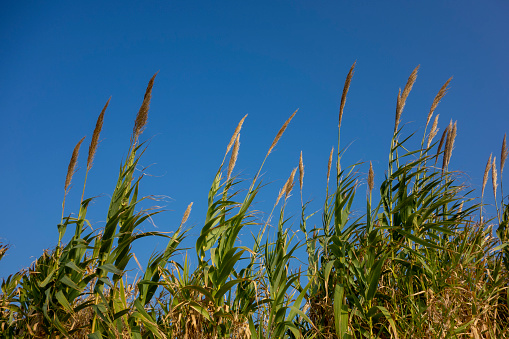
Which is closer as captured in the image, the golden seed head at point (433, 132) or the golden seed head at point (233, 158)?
the golden seed head at point (233, 158)

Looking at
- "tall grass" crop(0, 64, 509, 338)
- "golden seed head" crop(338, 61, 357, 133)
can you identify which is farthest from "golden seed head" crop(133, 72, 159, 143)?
"golden seed head" crop(338, 61, 357, 133)

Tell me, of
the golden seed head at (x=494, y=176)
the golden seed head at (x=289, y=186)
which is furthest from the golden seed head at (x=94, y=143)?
the golden seed head at (x=494, y=176)

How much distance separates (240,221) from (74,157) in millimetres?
1136

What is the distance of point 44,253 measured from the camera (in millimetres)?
2809

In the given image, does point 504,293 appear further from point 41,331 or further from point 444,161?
point 41,331

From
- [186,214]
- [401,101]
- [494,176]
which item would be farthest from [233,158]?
[494,176]

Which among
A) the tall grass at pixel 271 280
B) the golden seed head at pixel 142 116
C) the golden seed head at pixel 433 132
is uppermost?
the golden seed head at pixel 433 132

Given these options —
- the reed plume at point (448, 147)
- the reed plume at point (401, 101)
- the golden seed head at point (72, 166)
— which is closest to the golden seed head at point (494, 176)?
the reed plume at point (448, 147)

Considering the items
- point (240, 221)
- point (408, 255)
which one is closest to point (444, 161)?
point (408, 255)

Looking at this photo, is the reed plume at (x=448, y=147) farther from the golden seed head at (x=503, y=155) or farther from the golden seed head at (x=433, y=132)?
the golden seed head at (x=503, y=155)

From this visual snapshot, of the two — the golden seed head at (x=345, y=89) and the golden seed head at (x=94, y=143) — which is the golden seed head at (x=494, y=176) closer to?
the golden seed head at (x=345, y=89)

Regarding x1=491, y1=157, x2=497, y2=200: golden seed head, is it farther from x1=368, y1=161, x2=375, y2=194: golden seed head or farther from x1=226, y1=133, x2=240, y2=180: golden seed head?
x1=226, y1=133, x2=240, y2=180: golden seed head

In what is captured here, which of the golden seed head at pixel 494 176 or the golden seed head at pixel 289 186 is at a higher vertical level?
the golden seed head at pixel 494 176

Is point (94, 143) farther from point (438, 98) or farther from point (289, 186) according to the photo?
point (438, 98)
